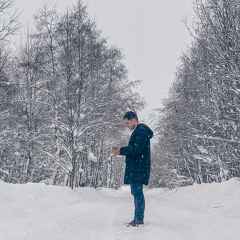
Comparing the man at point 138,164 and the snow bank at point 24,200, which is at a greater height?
the man at point 138,164

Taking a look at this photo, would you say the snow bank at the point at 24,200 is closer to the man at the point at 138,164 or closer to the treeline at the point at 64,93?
the man at the point at 138,164

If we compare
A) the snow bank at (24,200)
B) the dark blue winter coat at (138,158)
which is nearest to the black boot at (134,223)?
the dark blue winter coat at (138,158)

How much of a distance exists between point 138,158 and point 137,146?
24 cm

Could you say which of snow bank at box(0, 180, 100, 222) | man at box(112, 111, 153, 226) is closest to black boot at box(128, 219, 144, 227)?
man at box(112, 111, 153, 226)

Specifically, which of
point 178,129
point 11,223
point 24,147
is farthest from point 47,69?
point 11,223

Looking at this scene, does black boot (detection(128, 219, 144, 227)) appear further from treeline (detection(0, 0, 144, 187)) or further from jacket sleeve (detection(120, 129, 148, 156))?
treeline (detection(0, 0, 144, 187))

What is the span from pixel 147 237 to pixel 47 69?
1242cm

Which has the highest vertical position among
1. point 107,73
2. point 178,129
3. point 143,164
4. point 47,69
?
point 107,73

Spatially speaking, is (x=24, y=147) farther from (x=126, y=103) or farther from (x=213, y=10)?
(x=213, y=10)

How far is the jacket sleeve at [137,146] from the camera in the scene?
4180mm

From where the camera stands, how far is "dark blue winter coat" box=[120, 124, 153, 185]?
4.22 m

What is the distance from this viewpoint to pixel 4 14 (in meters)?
12.2

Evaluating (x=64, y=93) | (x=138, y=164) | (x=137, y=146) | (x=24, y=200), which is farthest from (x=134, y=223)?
(x=64, y=93)

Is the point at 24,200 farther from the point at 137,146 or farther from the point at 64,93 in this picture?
the point at 64,93
